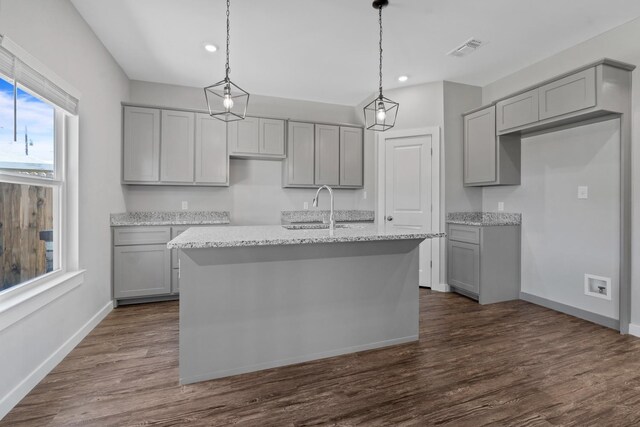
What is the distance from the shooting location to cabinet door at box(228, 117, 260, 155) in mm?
4242

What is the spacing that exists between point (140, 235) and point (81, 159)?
1160mm

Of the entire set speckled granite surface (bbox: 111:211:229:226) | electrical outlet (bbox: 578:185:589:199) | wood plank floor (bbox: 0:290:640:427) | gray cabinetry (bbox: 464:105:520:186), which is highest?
gray cabinetry (bbox: 464:105:520:186)

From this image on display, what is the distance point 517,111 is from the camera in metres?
3.47

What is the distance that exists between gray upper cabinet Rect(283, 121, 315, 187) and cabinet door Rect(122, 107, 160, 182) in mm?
1712

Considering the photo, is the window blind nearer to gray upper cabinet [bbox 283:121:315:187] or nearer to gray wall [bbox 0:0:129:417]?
gray wall [bbox 0:0:129:417]

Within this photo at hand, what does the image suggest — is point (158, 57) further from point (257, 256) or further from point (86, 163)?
point (257, 256)

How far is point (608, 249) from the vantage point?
2963 millimetres

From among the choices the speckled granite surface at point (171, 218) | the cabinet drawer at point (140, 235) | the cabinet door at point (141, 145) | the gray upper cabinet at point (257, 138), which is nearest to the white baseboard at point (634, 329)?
the gray upper cabinet at point (257, 138)

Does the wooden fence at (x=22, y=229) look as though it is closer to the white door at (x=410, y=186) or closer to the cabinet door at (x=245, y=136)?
the cabinet door at (x=245, y=136)

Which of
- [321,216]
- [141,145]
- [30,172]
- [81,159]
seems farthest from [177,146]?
[321,216]

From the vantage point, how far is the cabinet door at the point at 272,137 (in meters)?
4.38

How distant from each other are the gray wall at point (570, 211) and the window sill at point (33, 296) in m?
4.63

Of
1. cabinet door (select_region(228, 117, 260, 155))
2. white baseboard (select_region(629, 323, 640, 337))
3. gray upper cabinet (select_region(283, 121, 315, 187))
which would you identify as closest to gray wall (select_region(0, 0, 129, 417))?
cabinet door (select_region(228, 117, 260, 155))

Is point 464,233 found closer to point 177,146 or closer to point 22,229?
point 177,146
